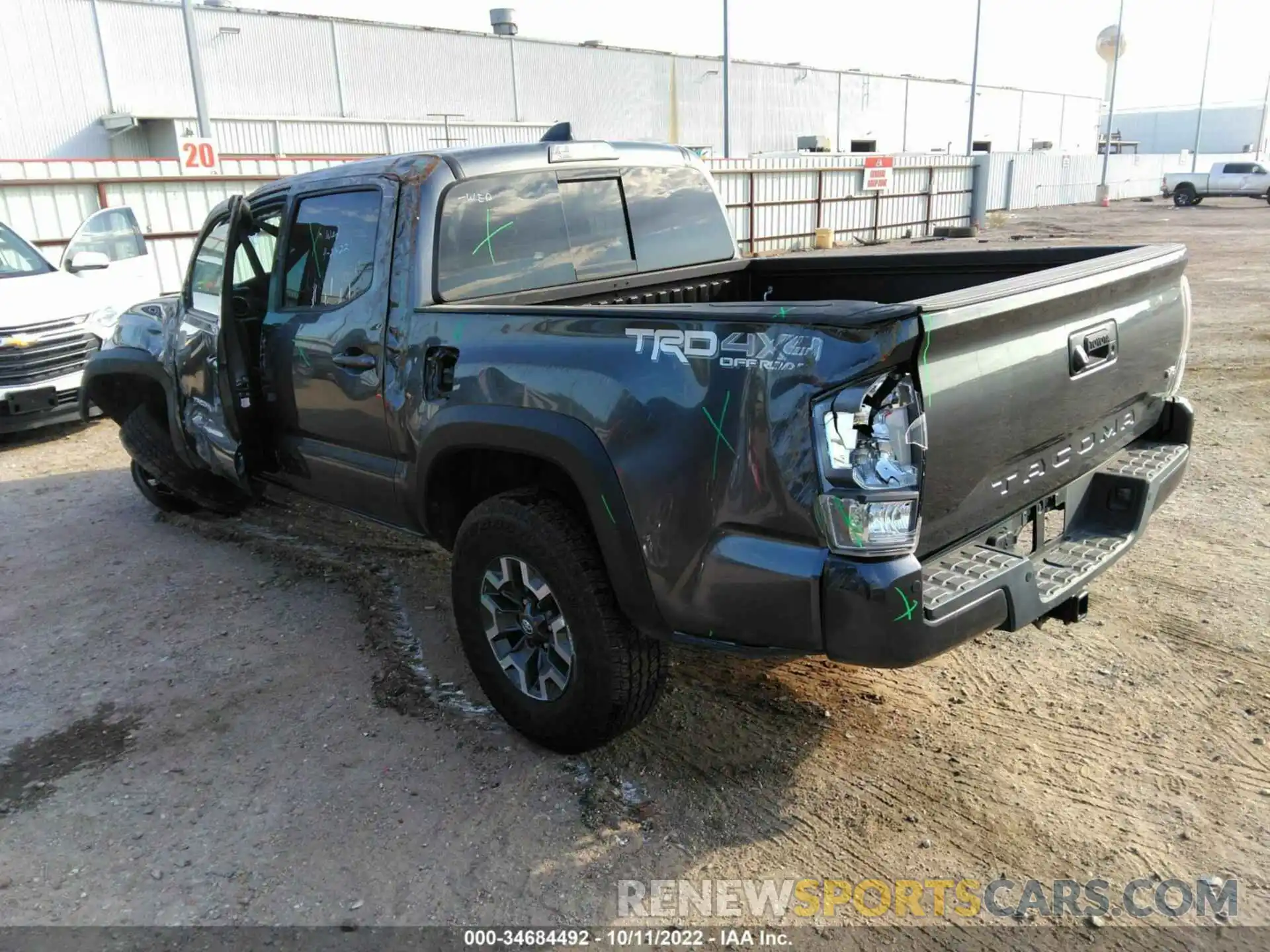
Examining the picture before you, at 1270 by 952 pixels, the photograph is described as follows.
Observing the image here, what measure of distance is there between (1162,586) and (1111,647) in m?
0.76

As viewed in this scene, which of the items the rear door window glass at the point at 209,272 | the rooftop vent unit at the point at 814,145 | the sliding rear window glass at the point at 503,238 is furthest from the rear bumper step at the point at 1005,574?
the rooftop vent unit at the point at 814,145

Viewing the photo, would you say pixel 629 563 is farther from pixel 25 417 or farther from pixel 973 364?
pixel 25 417

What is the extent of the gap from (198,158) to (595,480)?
1344 cm

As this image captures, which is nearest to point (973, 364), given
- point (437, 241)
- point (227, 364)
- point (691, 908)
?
point (691, 908)

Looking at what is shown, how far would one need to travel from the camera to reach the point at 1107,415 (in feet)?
10.5

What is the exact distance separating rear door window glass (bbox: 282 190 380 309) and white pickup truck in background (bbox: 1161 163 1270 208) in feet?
146

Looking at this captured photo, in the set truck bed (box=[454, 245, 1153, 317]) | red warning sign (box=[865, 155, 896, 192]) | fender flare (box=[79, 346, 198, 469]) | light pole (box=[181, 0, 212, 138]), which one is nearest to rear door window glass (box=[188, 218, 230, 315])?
fender flare (box=[79, 346, 198, 469])

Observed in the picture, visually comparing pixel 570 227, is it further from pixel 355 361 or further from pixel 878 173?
pixel 878 173

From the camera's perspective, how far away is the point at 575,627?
9.68 feet

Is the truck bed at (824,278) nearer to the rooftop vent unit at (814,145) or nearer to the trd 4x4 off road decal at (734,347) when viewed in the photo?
the trd 4x4 off road decal at (734,347)

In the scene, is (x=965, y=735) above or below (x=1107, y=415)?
below

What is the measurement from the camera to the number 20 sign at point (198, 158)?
1347 cm

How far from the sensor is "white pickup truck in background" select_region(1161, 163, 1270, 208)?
38250mm

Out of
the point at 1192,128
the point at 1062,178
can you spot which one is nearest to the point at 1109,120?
the point at 1062,178
